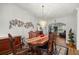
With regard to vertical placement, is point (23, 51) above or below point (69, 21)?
below

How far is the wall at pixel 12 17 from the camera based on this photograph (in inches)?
67.6

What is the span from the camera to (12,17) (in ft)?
5.64

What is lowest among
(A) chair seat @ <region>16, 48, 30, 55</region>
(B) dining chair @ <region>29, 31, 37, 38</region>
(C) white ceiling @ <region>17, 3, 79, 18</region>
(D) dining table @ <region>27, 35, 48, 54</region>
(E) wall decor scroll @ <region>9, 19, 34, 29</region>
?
(A) chair seat @ <region>16, 48, 30, 55</region>

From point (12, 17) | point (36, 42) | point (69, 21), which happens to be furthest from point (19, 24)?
point (69, 21)

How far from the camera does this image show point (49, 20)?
1710 mm

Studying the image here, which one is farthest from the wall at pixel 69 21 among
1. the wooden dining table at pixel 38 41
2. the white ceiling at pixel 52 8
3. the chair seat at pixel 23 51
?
the chair seat at pixel 23 51

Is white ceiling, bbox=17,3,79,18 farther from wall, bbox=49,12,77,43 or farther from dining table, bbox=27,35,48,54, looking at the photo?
dining table, bbox=27,35,48,54

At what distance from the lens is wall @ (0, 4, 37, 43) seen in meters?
1.72

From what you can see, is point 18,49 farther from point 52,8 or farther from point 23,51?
point 52,8

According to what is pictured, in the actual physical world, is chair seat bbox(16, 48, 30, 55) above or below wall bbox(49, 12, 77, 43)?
below

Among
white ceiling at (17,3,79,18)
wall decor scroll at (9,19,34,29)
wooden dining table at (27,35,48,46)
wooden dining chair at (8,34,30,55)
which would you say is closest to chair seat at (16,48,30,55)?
wooden dining chair at (8,34,30,55)

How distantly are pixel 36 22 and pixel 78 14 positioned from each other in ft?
1.62

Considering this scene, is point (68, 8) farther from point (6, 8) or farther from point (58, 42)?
point (6, 8)
